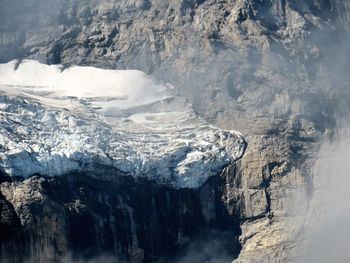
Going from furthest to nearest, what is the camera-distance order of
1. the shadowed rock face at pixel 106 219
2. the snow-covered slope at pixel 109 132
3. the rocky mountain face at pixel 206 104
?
1. the snow-covered slope at pixel 109 132
2. the rocky mountain face at pixel 206 104
3. the shadowed rock face at pixel 106 219

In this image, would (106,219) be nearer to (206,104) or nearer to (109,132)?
(109,132)

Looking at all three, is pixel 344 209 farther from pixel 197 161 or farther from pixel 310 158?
pixel 197 161

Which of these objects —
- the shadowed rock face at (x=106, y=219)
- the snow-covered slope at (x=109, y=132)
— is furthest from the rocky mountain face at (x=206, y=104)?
the snow-covered slope at (x=109, y=132)

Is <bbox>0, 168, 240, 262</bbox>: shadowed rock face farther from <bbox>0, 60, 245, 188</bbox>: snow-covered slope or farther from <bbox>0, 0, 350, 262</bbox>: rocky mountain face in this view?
<bbox>0, 60, 245, 188</bbox>: snow-covered slope

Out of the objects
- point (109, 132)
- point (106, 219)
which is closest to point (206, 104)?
point (109, 132)

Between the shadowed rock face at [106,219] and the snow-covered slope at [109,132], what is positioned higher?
the snow-covered slope at [109,132]

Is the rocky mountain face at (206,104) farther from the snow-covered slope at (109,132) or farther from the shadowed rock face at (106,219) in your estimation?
the snow-covered slope at (109,132)
